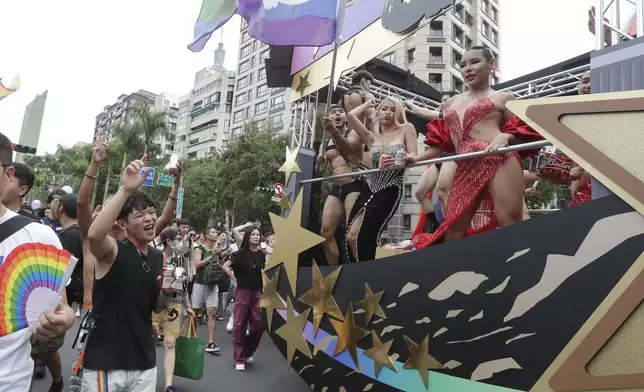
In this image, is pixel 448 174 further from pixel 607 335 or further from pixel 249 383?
pixel 249 383

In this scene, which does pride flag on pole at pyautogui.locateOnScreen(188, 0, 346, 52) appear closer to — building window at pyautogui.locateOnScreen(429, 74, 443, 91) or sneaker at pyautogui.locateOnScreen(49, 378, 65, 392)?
sneaker at pyautogui.locateOnScreen(49, 378, 65, 392)

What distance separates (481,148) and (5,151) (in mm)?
2329

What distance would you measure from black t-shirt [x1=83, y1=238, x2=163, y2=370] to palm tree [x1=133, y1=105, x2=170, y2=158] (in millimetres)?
27852

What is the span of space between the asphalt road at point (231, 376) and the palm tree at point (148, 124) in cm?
2396

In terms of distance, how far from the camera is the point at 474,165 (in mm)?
2693

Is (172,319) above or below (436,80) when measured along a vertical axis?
below

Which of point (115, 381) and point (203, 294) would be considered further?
point (203, 294)

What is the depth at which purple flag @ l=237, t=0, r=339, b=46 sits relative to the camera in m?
4.30

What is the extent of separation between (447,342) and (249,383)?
3272 millimetres

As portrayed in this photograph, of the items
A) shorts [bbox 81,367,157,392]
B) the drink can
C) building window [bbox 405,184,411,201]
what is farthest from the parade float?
building window [bbox 405,184,411,201]

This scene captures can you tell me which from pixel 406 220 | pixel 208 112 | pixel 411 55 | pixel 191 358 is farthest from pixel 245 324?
pixel 208 112

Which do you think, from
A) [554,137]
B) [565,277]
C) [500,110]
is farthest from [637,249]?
[500,110]

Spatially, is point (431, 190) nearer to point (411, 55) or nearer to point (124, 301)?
point (124, 301)

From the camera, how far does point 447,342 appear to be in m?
2.34
